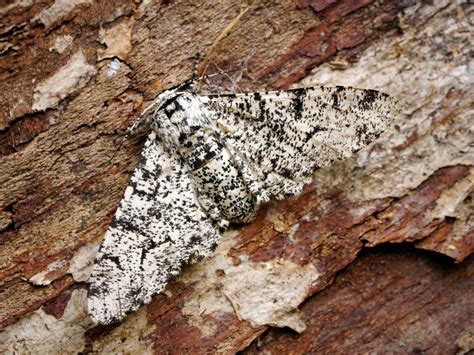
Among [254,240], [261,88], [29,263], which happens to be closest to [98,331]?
[29,263]

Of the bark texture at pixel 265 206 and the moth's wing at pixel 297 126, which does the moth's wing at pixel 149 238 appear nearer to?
the bark texture at pixel 265 206

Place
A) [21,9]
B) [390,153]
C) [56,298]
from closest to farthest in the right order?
[21,9] → [56,298] → [390,153]

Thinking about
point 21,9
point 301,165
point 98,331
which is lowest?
point 98,331

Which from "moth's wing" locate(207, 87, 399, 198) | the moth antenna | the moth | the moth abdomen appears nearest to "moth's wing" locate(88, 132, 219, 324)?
the moth

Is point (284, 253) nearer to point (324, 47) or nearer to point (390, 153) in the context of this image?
point (390, 153)

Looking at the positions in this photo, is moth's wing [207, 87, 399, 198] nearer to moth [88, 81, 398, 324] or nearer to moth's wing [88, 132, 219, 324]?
moth [88, 81, 398, 324]

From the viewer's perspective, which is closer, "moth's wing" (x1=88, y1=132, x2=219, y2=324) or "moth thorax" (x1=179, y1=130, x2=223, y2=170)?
"moth's wing" (x1=88, y1=132, x2=219, y2=324)

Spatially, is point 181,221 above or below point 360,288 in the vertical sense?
above

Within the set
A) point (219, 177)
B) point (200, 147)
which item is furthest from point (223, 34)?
point (219, 177)
